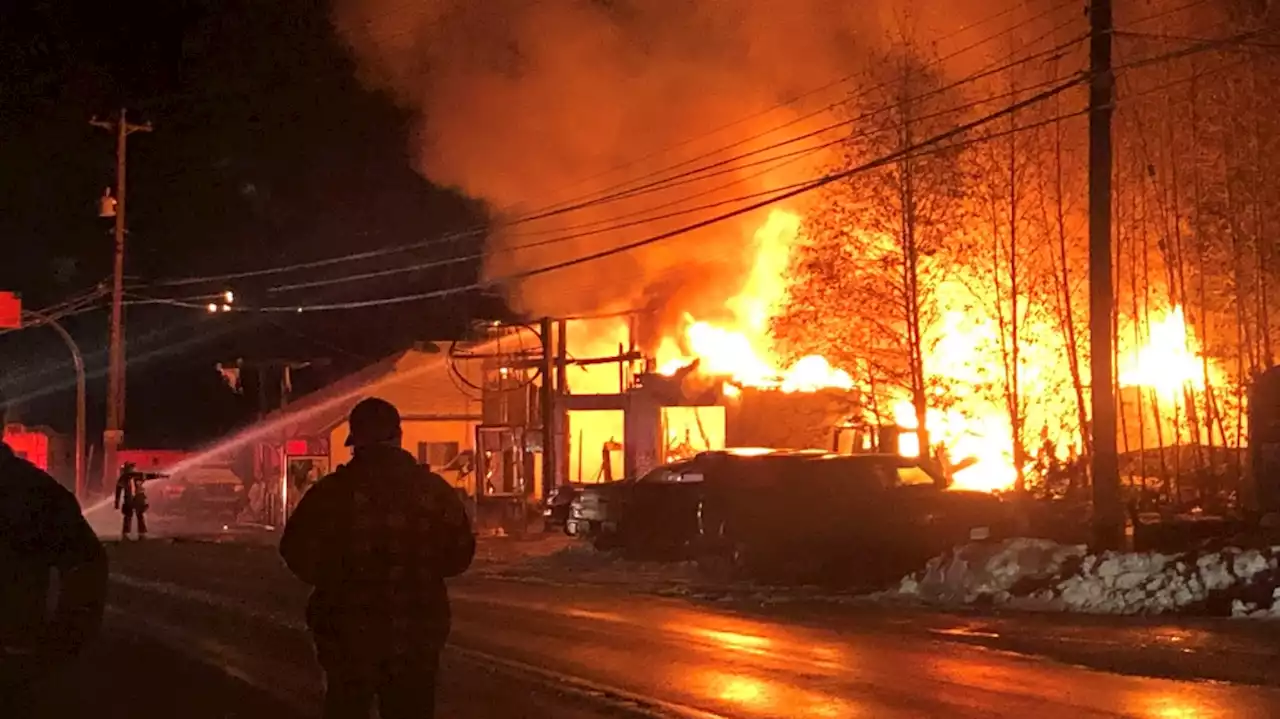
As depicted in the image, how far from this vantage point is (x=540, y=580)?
18.3 m

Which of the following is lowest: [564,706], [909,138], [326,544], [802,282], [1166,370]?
[564,706]

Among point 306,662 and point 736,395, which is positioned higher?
point 736,395

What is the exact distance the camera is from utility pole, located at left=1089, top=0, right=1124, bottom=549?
52.3 feet

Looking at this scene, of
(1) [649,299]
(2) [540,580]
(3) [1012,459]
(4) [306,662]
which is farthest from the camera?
(1) [649,299]

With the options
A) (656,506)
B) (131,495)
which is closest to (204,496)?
(131,495)

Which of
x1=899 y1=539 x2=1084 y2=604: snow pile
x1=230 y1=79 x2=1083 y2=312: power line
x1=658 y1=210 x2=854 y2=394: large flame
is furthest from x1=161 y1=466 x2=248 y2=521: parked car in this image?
x1=899 y1=539 x2=1084 y2=604: snow pile

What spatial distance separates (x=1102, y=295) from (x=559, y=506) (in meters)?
10.9

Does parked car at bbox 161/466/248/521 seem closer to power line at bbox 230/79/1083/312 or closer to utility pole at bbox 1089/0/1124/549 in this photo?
power line at bbox 230/79/1083/312

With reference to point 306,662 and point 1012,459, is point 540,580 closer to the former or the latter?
point 306,662

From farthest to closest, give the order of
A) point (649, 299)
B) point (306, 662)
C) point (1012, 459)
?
point (649, 299), point (1012, 459), point (306, 662)

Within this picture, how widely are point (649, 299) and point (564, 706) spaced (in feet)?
76.5

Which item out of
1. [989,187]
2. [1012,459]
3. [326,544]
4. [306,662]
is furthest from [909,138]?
[326,544]

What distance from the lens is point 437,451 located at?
4000cm

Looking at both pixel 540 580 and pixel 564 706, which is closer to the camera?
pixel 564 706
